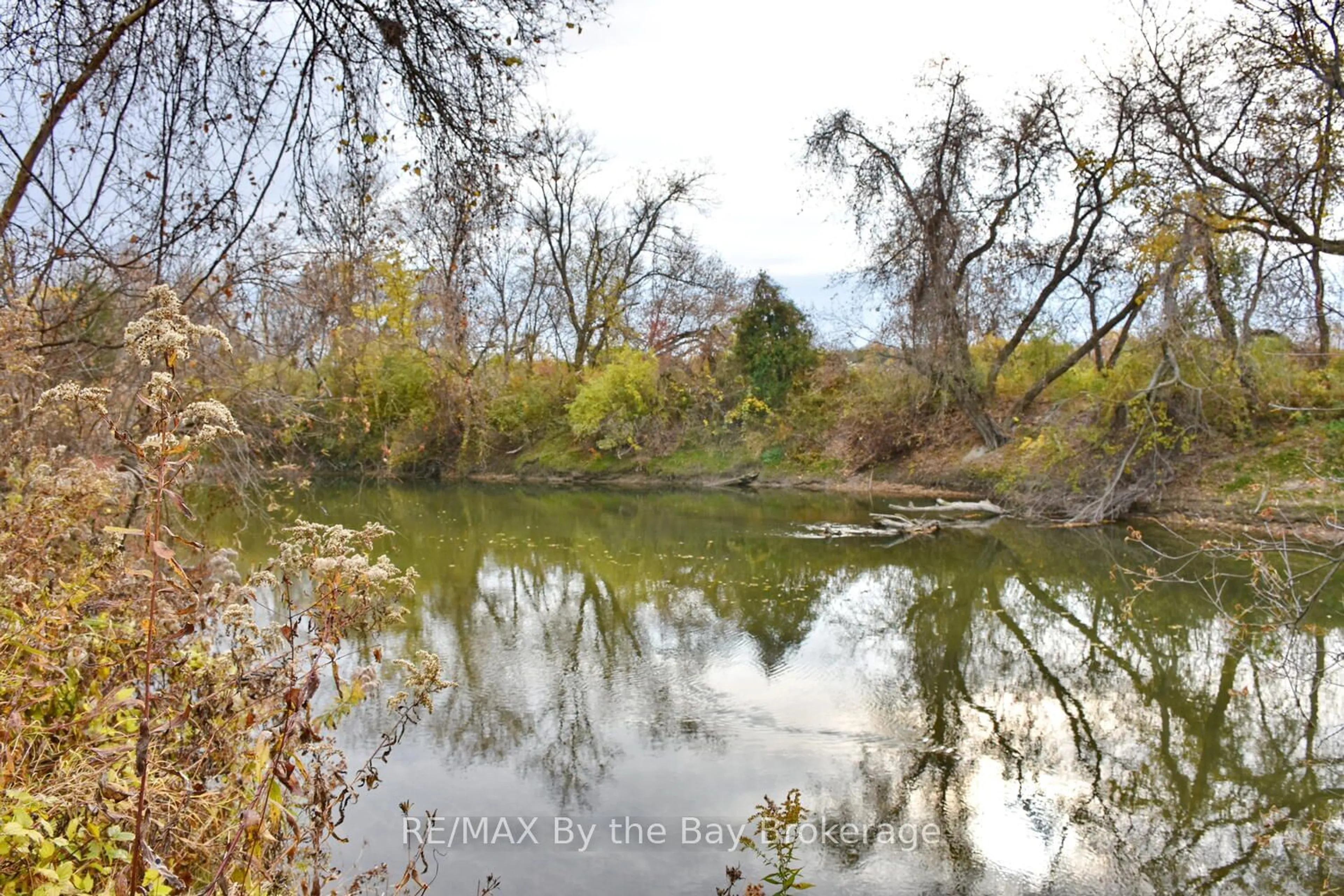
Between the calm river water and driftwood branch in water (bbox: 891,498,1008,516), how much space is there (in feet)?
15.6

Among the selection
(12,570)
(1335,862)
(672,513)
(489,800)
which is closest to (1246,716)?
(1335,862)

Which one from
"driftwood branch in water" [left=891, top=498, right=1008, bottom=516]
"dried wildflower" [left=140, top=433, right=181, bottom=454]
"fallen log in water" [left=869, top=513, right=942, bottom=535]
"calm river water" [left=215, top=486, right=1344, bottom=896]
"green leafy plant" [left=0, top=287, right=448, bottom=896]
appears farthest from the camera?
"driftwood branch in water" [left=891, top=498, right=1008, bottom=516]

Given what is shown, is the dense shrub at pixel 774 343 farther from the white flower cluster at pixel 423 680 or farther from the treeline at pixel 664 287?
the white flower cluster at pixel 423 680

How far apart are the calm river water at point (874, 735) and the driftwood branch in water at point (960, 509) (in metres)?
4.75

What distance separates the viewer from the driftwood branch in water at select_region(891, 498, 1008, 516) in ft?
52.9

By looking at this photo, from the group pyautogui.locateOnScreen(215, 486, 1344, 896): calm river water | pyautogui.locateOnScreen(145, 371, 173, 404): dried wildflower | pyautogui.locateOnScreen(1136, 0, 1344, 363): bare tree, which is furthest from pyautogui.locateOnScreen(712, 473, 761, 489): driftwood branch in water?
pyautogui.locateOnScreen(145, 371, 173, 404): dried wildflower

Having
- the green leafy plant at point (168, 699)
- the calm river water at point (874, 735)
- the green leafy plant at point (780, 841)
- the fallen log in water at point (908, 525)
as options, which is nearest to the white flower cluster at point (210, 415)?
the green leafy plant at point (168, 699)

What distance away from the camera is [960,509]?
1652 centimetres

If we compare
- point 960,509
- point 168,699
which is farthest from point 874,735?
point 960,509

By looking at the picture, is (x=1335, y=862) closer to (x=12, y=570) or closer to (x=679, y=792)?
(x=679, y=792)

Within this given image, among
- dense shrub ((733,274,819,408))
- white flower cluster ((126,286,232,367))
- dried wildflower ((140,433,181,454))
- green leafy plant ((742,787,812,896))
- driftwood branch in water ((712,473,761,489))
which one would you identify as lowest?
green leafy plant ((742,787,812,896))

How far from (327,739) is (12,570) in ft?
5.74

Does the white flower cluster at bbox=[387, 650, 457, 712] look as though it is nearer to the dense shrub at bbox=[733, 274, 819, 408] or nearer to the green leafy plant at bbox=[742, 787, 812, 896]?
the green leafy plant at bbox=[742, 787, 812, 896]

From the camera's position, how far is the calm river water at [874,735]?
449 cm
